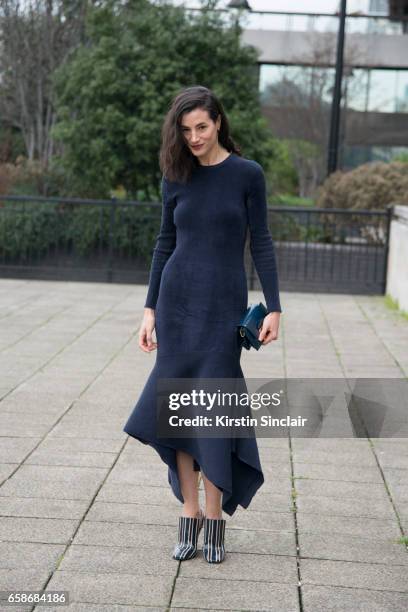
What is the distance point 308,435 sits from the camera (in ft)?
20.0

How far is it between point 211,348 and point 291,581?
92cm

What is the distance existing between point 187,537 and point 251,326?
885 millimetres

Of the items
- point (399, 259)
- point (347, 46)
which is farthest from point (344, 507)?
point (347, 46)

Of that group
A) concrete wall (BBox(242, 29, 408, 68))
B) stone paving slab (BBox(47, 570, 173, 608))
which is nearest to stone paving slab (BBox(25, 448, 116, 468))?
stone paving slab (BBox(47, 570, 173, 608))

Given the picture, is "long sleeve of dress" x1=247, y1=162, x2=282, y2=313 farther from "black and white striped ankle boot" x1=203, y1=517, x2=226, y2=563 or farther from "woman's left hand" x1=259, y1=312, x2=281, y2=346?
"black and white striped ankle boot" x1=203, y1=517, x2=226, y2=563

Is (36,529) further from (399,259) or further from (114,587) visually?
(399,259)

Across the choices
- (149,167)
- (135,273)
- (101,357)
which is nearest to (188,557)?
(101,357)

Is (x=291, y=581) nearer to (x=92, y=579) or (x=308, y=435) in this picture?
(x=92, y=579)

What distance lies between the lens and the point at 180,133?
3762mm

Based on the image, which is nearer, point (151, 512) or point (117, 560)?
point (117, 560)

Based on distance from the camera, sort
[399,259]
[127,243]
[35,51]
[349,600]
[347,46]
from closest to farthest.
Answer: [349,600]
[399,259]
[127,243]
[35,51]
[347,46]

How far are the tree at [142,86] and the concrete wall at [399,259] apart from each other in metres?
3.58

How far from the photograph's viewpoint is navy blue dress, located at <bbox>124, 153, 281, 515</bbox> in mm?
3797

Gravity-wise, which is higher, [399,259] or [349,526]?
[399,259]
